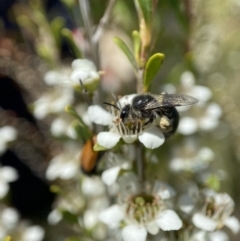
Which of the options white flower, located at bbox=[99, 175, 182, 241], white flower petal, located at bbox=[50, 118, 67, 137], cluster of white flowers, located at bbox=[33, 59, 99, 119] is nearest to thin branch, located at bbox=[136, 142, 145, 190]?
white flower, located at bbox=[99, 175, 182, 241]

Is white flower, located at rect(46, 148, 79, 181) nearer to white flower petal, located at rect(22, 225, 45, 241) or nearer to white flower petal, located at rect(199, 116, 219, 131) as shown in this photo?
white flower petal, located at rect(22, 225, 45, 241)

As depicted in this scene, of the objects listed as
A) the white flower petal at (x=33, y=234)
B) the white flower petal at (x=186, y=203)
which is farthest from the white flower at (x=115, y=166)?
the white flower petal at (x=33, y=234)

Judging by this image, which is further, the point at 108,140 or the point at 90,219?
the point at 90,219

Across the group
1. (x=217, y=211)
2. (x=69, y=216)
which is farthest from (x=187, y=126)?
(x=69, y=216)

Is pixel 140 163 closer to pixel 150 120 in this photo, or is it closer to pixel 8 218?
pixel 150 120

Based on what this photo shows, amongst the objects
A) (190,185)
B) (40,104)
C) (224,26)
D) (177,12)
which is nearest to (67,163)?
(40,104)
